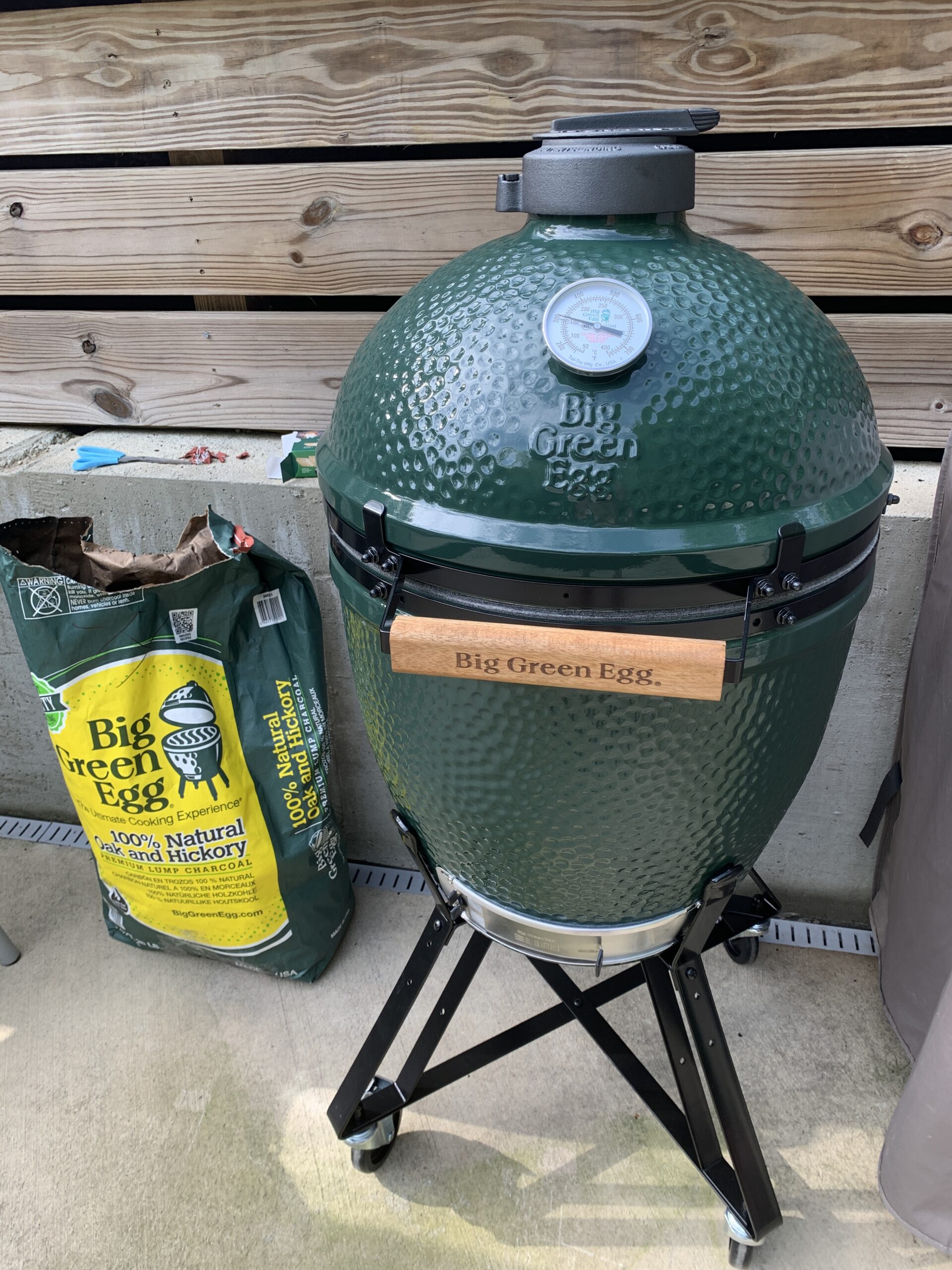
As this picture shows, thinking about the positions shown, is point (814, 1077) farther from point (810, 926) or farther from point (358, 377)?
point (358, 377)

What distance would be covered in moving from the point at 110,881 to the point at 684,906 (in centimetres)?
122

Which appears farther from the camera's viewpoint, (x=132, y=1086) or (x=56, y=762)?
(x=56, y=762)

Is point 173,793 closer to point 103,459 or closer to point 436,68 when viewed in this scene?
point 103,459

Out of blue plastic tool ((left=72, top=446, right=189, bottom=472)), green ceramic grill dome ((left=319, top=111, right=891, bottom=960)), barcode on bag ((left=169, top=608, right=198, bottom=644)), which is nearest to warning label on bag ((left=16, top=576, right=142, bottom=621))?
barcode on bag ((left=169, top=608, right=198, bottom=644))

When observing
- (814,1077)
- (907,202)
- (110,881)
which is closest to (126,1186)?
(110,881)

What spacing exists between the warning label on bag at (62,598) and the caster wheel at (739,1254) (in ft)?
4.60

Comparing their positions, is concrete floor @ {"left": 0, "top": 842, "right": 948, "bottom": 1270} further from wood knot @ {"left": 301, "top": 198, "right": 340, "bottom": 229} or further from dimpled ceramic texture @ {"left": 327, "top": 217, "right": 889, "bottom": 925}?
wood knot @ {"left": 301, "top": 198, "right": 340, "bottom": 229}

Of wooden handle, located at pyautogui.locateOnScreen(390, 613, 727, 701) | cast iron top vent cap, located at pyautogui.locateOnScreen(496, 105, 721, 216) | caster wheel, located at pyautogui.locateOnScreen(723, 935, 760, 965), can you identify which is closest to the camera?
wooden handle, located at pyautogui.locateOnScreen(390, 613, 727, 701)

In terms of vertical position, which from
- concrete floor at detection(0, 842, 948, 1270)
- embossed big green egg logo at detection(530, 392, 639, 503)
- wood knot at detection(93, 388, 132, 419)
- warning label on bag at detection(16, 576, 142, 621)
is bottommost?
concrete floor at detection(0, 842, 948, 1270)

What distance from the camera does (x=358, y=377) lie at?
98 cm

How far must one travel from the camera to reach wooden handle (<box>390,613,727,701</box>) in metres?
0.77

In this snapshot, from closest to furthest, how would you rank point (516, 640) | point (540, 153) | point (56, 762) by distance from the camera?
1. point (516, 640)
2. point (540, 153)
3. point (56, 762)

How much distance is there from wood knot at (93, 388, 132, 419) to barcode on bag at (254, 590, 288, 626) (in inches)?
27.7

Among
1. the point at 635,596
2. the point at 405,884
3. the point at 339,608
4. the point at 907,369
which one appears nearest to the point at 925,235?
the point at 907,369
